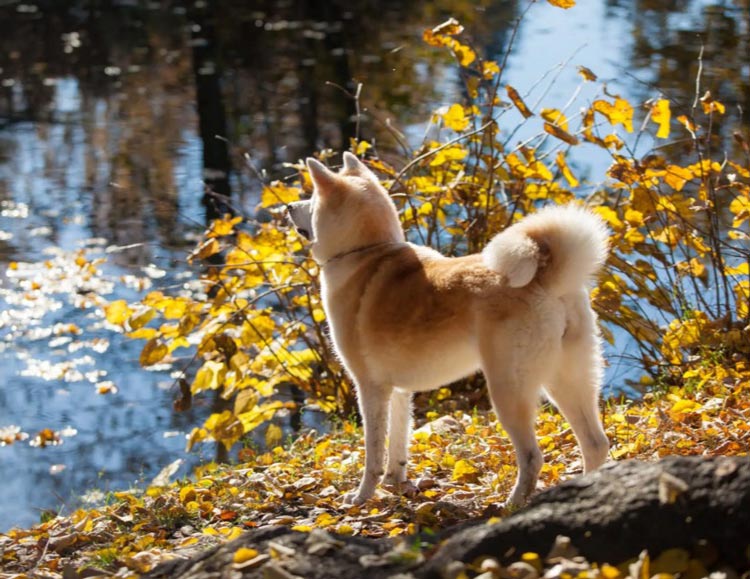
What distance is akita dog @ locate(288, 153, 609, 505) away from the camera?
407cm

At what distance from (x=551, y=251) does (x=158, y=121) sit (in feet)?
37.0

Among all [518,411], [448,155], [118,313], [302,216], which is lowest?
[518,411]

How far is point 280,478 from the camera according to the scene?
534cm

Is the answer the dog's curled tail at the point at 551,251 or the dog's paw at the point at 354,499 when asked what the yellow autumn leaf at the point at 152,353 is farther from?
the dog's curled tail at the point at 551,251

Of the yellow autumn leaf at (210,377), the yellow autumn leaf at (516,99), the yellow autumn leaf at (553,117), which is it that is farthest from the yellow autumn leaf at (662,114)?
the yellow autumn leaf at (210,377)

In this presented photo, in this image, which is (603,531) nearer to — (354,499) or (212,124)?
(354,499)

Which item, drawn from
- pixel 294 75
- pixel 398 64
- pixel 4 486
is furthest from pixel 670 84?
pixel 4 486

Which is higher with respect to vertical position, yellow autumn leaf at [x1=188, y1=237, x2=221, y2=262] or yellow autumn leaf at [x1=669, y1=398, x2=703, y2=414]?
yellow autumn leaf at [x1=188, y1=237, x2=221, y2=262]

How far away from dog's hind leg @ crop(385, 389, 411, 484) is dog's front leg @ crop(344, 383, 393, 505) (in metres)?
0.23

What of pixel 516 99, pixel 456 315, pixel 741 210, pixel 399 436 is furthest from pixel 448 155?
pixel 456 315

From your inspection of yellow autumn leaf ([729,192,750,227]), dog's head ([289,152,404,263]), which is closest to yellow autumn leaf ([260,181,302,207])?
dog's head ([289,152,404,263])

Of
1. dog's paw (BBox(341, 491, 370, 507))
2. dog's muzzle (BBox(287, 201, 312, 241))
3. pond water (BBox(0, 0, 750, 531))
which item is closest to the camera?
dog's paw (BBox(341, 491, 370, 507))

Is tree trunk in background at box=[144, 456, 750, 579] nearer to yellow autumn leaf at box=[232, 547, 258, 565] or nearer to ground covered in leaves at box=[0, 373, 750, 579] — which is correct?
yellow autumn leaf at box=[232, 547, 258, 565]

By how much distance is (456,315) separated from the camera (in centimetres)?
425
